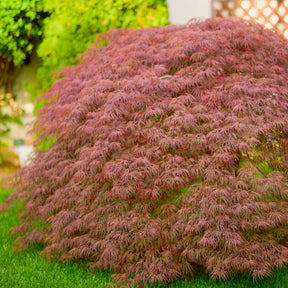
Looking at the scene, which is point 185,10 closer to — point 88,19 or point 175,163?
point 88,19

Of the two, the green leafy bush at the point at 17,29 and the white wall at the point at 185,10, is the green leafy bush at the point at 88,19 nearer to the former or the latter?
the white wall at the point at 185,10

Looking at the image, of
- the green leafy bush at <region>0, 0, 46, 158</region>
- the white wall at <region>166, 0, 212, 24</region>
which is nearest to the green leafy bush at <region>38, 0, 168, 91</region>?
the white wall at <region>166, 0, 212, 24</region>

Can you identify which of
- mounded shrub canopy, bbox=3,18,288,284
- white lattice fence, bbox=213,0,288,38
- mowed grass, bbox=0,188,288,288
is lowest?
mowed grass, bbox=0,188,288,288

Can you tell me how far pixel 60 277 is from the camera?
4.20 meters

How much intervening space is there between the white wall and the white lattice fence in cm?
26

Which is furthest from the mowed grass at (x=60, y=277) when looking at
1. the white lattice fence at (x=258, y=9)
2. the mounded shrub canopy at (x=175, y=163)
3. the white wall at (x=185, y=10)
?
the white wall at (x=185, y=10)

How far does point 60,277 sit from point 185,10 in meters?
5.02

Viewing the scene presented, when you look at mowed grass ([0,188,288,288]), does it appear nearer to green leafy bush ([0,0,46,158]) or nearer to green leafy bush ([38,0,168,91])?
green leafy bush ([38,0,168,91])

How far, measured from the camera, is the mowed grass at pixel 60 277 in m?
3.91

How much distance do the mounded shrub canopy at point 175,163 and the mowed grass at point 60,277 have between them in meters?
0.12

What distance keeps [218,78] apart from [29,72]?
247 inches

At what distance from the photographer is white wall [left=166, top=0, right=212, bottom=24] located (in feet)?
23.9

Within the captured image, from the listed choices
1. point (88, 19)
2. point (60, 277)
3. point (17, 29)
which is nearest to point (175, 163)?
point (60, 277)

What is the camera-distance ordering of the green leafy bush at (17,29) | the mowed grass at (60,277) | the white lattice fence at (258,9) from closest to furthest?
the mowed grass at (60,277), the white lattice fence at (258,9), the green leafy bush at (17,29)
